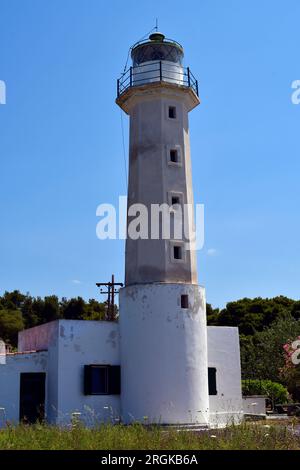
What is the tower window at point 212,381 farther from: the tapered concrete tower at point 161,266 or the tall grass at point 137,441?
the tall grass at point 137,441

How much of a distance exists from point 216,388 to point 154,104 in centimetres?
1088

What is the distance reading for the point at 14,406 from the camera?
2064cm

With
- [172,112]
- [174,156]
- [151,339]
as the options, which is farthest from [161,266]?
[172,112]

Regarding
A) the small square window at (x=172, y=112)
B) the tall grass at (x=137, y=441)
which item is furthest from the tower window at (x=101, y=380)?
the small square window at (x=172, y=112)

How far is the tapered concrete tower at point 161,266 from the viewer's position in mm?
20938

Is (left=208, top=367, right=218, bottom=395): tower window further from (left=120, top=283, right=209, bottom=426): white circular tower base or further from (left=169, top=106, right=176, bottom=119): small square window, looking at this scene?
(left=169, top=106, right=176, bottom=119): small square window

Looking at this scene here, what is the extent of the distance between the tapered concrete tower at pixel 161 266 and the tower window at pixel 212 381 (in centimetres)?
107

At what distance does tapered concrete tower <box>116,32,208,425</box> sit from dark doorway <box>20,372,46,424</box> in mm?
2811

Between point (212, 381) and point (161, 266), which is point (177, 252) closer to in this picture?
point (161, 266)

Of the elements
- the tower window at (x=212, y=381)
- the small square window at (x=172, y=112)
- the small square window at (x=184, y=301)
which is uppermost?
the small square window at (x=172, y=112)

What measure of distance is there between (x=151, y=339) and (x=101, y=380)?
226cm

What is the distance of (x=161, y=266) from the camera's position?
21.9 m

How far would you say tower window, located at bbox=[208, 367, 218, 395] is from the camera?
2269 centimetres
